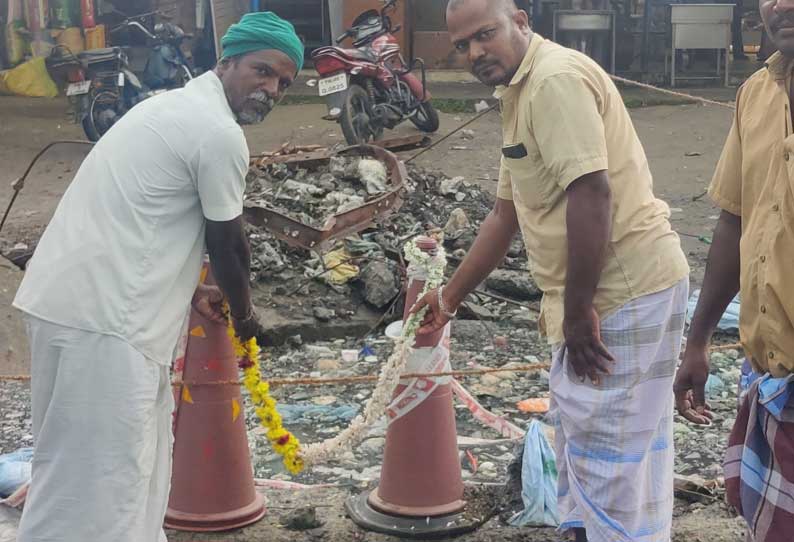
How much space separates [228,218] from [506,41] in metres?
0.95

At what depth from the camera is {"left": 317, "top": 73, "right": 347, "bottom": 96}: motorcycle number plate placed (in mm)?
10938

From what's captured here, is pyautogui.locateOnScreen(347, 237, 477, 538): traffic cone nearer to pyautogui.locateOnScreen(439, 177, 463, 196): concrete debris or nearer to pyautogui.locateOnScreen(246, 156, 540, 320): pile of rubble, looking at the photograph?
pyautogui.locateOnScreen(246, 156, 540, 320): pile of rubble

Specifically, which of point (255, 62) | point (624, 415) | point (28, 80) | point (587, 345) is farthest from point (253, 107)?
point (28, 80)

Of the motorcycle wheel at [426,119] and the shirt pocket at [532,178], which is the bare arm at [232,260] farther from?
the motorcycle wheel at [426,119]

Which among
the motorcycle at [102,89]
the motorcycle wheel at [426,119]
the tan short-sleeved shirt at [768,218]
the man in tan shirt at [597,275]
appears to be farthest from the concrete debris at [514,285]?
the motorcycle at [102,89]

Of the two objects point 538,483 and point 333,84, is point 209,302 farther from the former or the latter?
point 333,84

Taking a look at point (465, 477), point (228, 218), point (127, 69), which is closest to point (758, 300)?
point (228, 218)

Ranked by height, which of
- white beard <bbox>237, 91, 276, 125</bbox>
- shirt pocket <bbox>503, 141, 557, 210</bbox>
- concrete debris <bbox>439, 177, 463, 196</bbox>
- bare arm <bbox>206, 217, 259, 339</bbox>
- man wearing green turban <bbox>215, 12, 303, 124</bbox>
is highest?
man wearing green turban <bbox>215, 12, 303, 124</bbox>

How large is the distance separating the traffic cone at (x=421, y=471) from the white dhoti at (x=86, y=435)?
1075 millimetres

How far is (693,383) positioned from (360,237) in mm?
4899

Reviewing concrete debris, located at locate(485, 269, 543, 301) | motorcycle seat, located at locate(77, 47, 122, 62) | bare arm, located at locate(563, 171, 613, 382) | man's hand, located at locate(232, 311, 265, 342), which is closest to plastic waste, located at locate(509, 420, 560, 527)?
bare arm, located at locate(563, 171, 613, 382)

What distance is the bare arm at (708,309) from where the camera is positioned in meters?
2.87

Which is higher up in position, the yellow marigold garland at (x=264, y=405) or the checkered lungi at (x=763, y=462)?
the checkered lungi at (x=763, y=462)

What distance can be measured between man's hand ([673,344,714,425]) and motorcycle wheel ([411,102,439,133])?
375 inches
